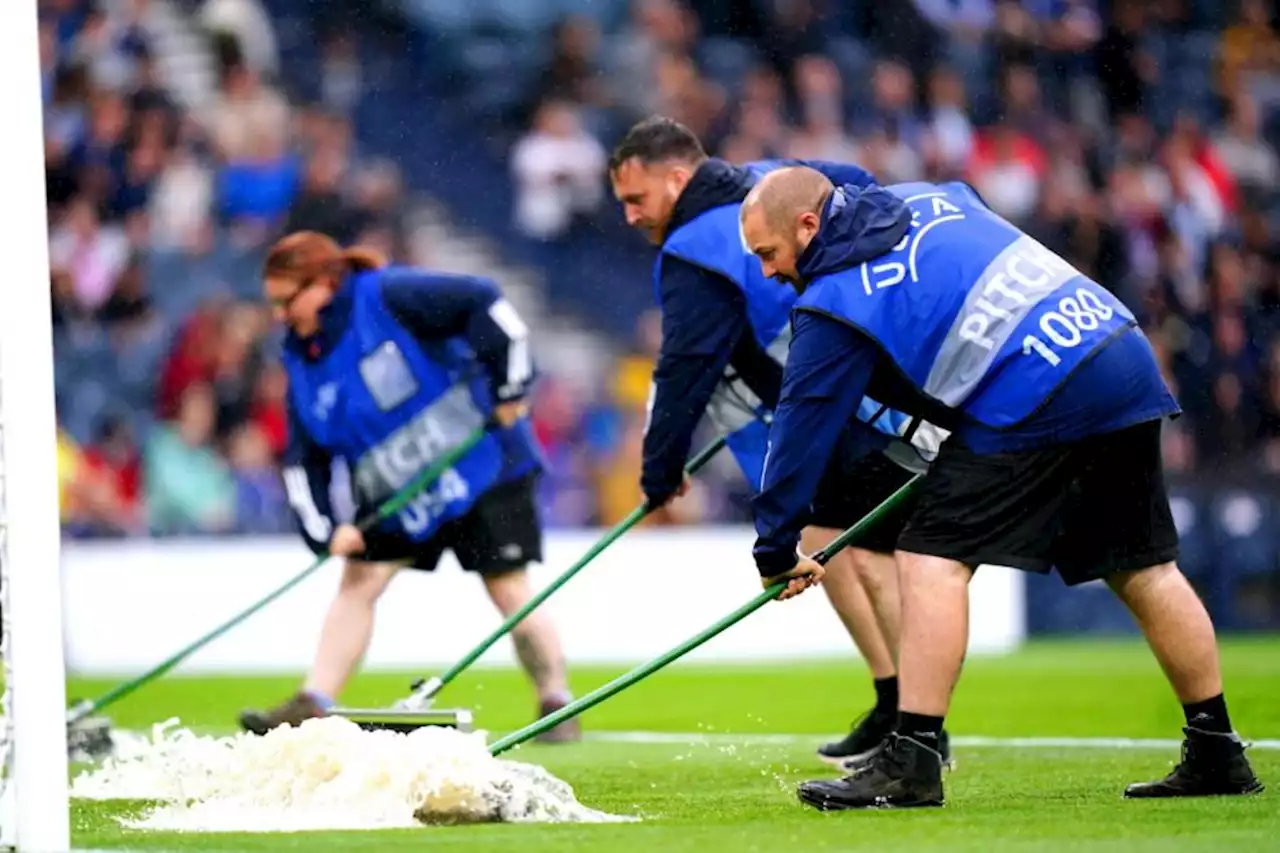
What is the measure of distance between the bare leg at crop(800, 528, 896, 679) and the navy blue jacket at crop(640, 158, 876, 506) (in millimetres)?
600

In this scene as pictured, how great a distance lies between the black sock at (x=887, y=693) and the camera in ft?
25.8

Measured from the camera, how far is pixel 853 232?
20.1 ft

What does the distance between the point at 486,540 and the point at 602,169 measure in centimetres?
885

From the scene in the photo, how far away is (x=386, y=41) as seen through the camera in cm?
1919

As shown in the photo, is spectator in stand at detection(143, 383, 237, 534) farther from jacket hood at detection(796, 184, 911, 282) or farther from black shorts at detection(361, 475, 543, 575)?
jacket hood at detection(796, 184, 911, 282)

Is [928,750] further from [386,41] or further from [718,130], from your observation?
[386,41]

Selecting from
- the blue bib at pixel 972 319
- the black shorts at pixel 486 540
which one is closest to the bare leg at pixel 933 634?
the blue bib at pixel 972 319

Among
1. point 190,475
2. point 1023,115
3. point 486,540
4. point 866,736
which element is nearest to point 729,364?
point 866,736

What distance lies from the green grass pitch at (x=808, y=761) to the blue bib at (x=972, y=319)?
1099 millimetres

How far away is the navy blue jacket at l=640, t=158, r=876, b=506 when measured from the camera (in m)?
7.48

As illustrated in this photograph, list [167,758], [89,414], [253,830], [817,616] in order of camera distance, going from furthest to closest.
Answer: [89,414], [817,616], [167,758], [253,830]

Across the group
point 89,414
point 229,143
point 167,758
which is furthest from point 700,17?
point 167,758

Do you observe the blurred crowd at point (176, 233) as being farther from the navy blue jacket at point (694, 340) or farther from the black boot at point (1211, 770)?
the black boot at point (1211, 770)

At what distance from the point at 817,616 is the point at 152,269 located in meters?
5.73
